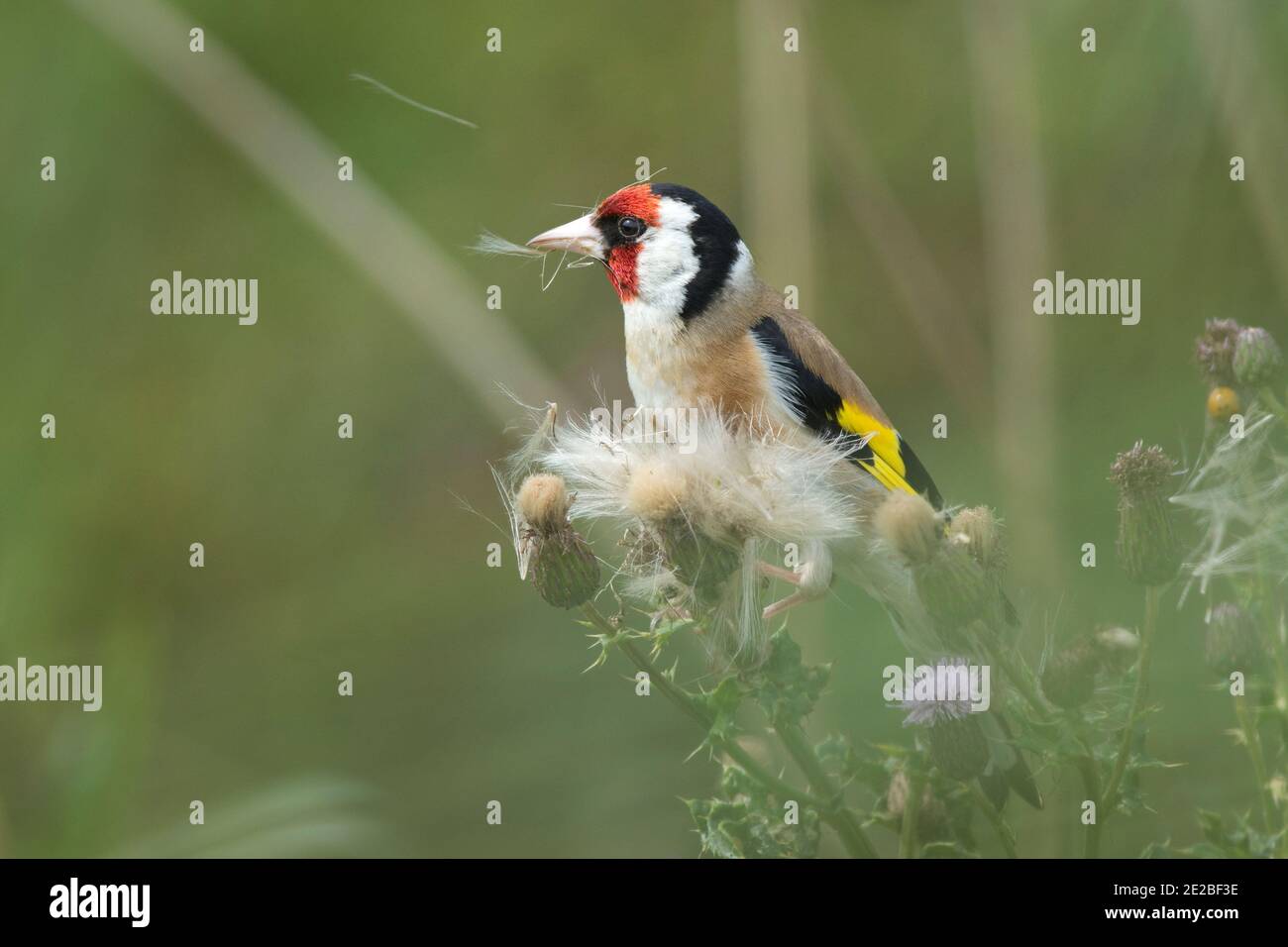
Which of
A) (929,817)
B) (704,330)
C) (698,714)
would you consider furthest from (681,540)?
(704,330)

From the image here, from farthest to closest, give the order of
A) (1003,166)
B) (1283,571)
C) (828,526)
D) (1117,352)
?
(1117,352)
(1003,166)
(828,526)
(1283,571)

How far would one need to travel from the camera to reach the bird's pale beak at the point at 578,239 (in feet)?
11.1

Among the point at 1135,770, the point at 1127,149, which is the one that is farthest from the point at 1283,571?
the point at 1127,149

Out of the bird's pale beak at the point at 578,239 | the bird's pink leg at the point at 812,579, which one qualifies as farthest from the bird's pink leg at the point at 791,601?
the bird's pale beak at the point at 578,239

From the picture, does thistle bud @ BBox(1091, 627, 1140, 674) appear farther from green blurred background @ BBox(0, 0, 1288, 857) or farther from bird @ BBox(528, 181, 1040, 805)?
bird @ BBox(528, 181, 1040, 805)

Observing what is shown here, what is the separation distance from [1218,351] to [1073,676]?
654 mm

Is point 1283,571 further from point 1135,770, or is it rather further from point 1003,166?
point 1003,166

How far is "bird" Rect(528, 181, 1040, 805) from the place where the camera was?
10.9ft

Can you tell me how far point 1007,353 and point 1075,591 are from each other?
0.75 metres

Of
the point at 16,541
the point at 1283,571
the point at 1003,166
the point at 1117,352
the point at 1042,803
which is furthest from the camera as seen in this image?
the point at 1117,352

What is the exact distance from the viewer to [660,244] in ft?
11.2

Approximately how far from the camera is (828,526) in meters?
2.35

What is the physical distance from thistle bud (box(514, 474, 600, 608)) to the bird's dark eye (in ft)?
3.99

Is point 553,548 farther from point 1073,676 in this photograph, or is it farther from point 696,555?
point 1073,676
